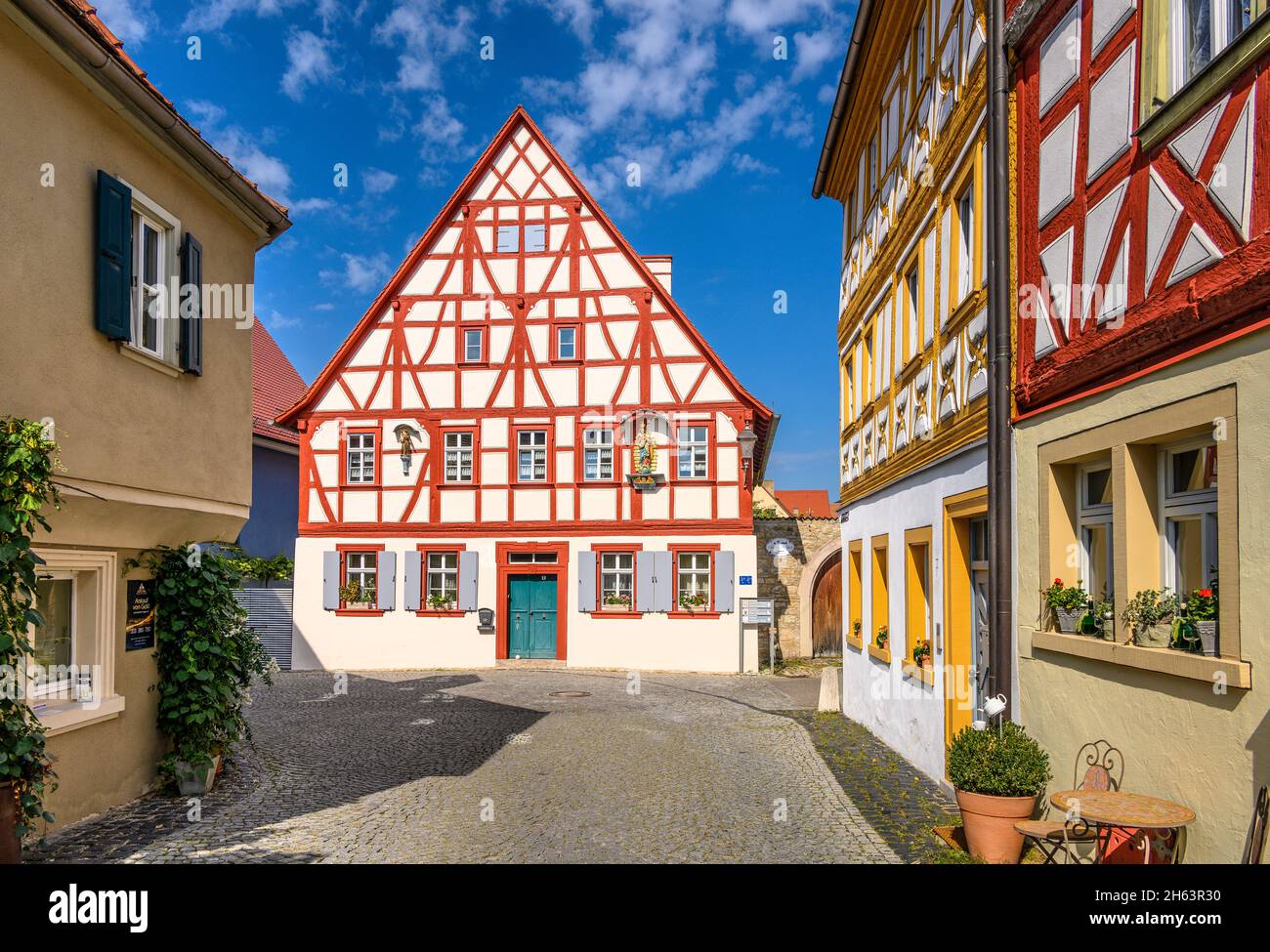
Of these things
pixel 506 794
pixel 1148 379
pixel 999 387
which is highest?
pixel 999 387

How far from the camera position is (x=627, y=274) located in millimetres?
20203

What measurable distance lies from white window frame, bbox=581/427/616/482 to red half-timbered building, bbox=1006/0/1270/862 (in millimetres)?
13825

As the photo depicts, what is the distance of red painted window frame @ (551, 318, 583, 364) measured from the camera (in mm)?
20172

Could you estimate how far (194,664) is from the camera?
8.21m

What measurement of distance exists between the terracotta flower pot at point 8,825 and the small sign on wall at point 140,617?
8.47 feet

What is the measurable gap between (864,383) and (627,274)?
27.7 ft

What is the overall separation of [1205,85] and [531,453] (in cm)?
1666

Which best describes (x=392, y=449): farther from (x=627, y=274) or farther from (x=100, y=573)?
(x=100, y=573)

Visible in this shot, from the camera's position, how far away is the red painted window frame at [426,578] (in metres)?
19.8

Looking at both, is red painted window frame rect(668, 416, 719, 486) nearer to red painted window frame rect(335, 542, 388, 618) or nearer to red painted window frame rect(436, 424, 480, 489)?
red painted window frame rect(436, 424, 480, 489)

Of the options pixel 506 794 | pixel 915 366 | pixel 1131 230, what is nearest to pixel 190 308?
pixel 506 794

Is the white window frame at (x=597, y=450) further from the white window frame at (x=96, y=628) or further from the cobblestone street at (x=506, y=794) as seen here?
the white window frame at (x=96, y=628)

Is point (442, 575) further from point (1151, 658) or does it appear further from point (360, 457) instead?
point (1151, 658)
